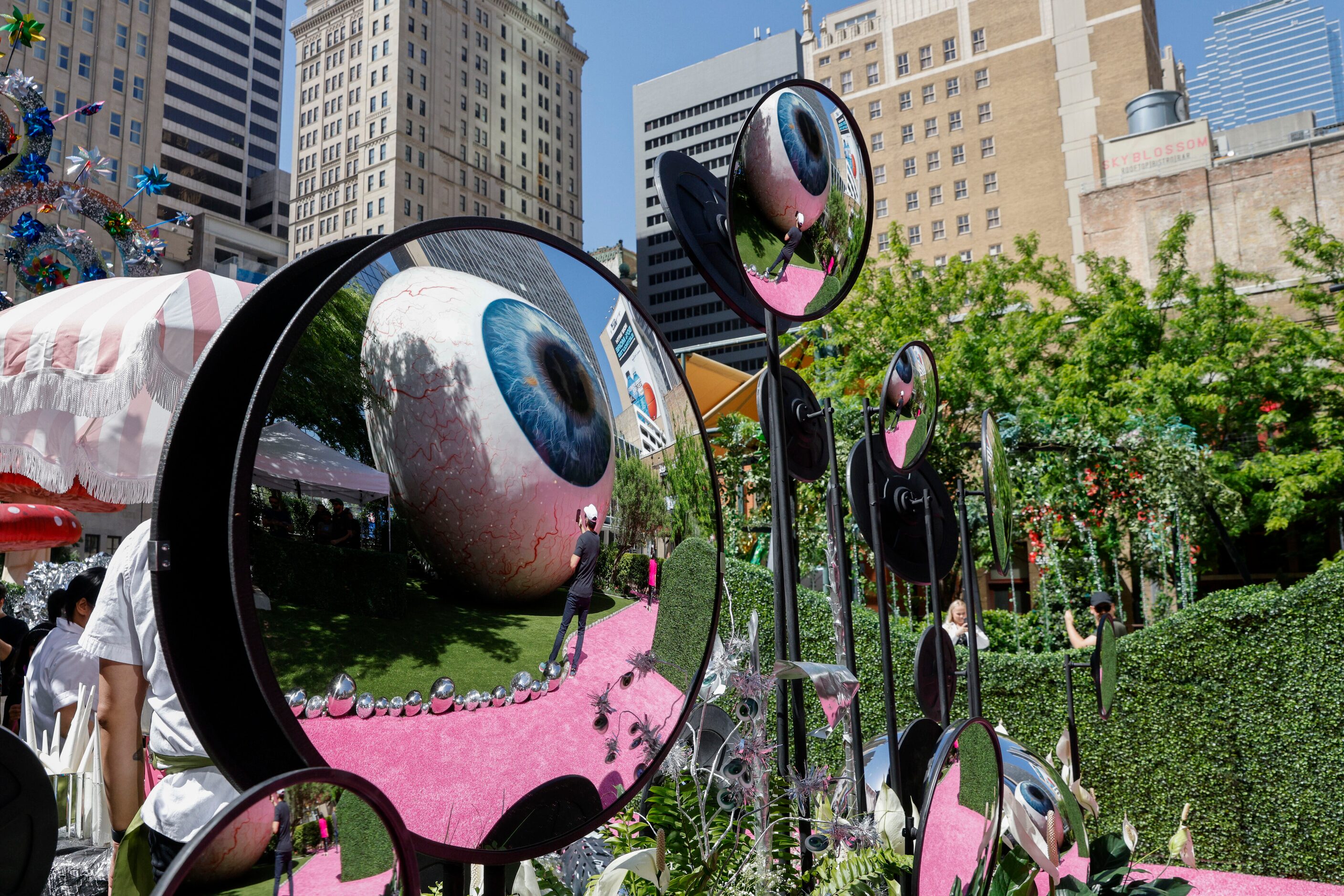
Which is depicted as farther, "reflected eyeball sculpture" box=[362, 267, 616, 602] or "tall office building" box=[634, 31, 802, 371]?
"tall office building" box=[634, 31, 802, 371]

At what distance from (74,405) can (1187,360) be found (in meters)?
16.8

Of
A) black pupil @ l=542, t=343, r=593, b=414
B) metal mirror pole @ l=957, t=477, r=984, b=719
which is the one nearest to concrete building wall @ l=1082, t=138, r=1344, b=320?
metal mirror pole @ l=957, t=477, r=984, b=719

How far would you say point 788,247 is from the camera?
1.80 metres

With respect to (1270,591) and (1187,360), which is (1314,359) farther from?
(1270,591)

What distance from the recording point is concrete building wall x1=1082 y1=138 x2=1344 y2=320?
2359 centimetres

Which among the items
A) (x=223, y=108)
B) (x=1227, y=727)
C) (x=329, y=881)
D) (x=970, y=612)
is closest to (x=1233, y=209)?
(x=1227, y=727)

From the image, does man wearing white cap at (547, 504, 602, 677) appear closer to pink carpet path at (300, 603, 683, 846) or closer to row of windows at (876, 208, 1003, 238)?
pink carpet path at (300, 603, 683, 846)

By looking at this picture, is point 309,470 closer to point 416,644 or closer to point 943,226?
point 416,644

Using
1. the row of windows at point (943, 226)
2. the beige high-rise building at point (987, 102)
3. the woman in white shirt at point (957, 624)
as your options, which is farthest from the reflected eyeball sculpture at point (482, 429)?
the row of windows at point (943, 226)

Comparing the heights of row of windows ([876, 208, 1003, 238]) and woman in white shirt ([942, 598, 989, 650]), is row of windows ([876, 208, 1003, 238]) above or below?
above

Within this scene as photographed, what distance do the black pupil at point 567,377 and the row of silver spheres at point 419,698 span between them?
0.36m

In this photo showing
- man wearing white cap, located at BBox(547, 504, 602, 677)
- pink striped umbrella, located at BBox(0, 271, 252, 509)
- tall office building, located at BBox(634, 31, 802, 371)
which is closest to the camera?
man wearing white cap, located at BBox(547, 504, 602, 677)

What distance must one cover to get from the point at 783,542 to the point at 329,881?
1.27 meters

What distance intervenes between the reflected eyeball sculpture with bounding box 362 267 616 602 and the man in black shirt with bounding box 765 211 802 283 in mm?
700
